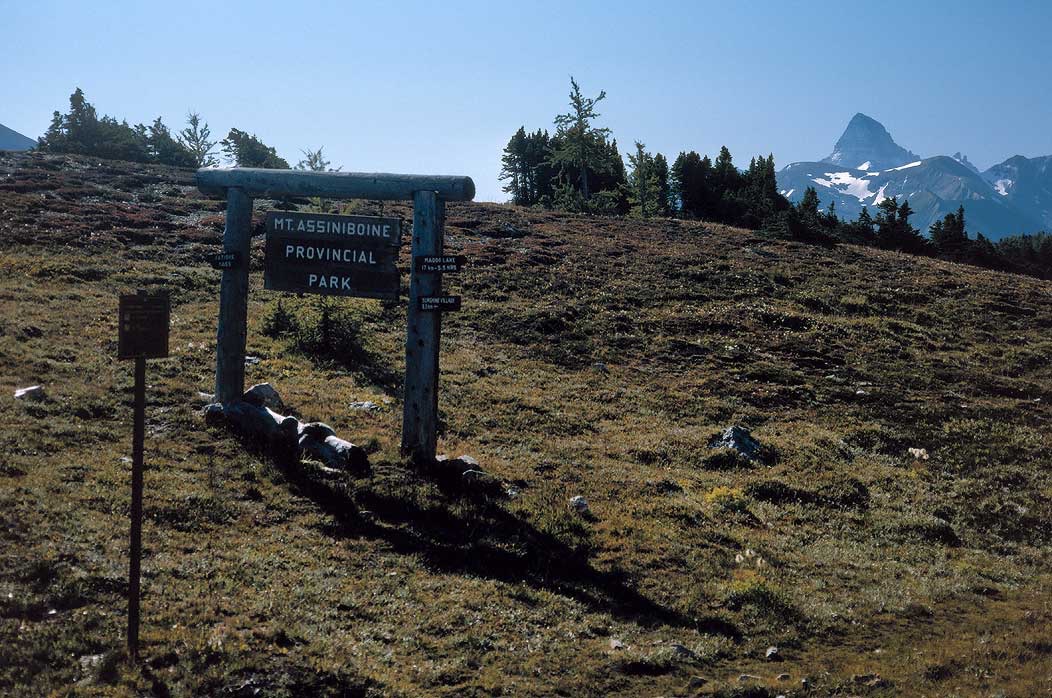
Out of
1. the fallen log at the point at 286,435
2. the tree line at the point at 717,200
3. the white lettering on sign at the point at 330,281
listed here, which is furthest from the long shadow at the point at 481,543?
the tree line at the point at 717,200

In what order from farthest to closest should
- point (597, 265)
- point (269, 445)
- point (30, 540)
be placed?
Answer: point (597, 265) → point (269, 445) → point (30, 540)

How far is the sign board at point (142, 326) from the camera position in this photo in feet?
24.1

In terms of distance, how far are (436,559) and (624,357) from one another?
15.2 metres

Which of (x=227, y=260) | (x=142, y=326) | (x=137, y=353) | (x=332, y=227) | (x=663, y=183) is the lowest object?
(x=137, y=353)

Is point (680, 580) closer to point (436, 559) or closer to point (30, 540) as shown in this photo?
point (436, 559)

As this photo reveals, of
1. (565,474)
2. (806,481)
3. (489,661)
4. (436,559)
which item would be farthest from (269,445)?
(806,481)

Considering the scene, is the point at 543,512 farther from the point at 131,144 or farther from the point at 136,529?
the point at 131,144

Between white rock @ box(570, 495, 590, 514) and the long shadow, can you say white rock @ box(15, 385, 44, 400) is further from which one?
white rock @ box(570, 495, 590, 514)

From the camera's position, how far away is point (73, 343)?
1753cm

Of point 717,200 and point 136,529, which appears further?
point 717,200

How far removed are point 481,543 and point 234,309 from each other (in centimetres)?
698

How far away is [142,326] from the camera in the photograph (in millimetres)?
7469

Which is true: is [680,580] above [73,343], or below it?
below

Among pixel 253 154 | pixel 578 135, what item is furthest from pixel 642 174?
pixel 253 154
